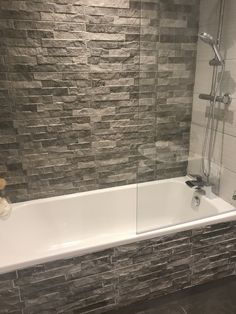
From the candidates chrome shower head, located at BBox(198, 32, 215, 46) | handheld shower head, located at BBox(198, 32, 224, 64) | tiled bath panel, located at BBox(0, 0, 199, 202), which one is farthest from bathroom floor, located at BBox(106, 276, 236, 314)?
chrome shower head, located at BBox(198, 32, 215, 46)

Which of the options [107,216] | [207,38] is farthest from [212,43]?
[107,216]

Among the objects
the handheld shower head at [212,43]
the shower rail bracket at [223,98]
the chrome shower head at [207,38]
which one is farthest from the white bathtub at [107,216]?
the chrome shower head at [207,38]

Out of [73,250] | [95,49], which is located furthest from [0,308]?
[95,49]

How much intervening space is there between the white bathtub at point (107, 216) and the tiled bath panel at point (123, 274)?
123 mm

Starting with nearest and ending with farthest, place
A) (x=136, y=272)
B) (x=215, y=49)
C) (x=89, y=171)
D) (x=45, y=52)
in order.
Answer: (x=136, y=272) → (x=45, y=52) → (x=215, y=49) → (x=89, y=171)

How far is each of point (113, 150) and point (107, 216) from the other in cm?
58

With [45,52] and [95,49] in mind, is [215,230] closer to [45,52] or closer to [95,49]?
[95,49]

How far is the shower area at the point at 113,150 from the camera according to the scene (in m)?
1.68

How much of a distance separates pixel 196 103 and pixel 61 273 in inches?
66.2

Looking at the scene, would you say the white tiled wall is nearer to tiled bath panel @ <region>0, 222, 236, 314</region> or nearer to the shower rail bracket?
the shower rail bracket

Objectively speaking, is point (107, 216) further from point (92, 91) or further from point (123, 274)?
point (92, 91)

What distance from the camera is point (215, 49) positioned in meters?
2.03

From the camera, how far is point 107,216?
237 cm

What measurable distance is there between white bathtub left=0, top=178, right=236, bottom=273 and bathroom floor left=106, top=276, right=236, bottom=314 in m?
0.49
